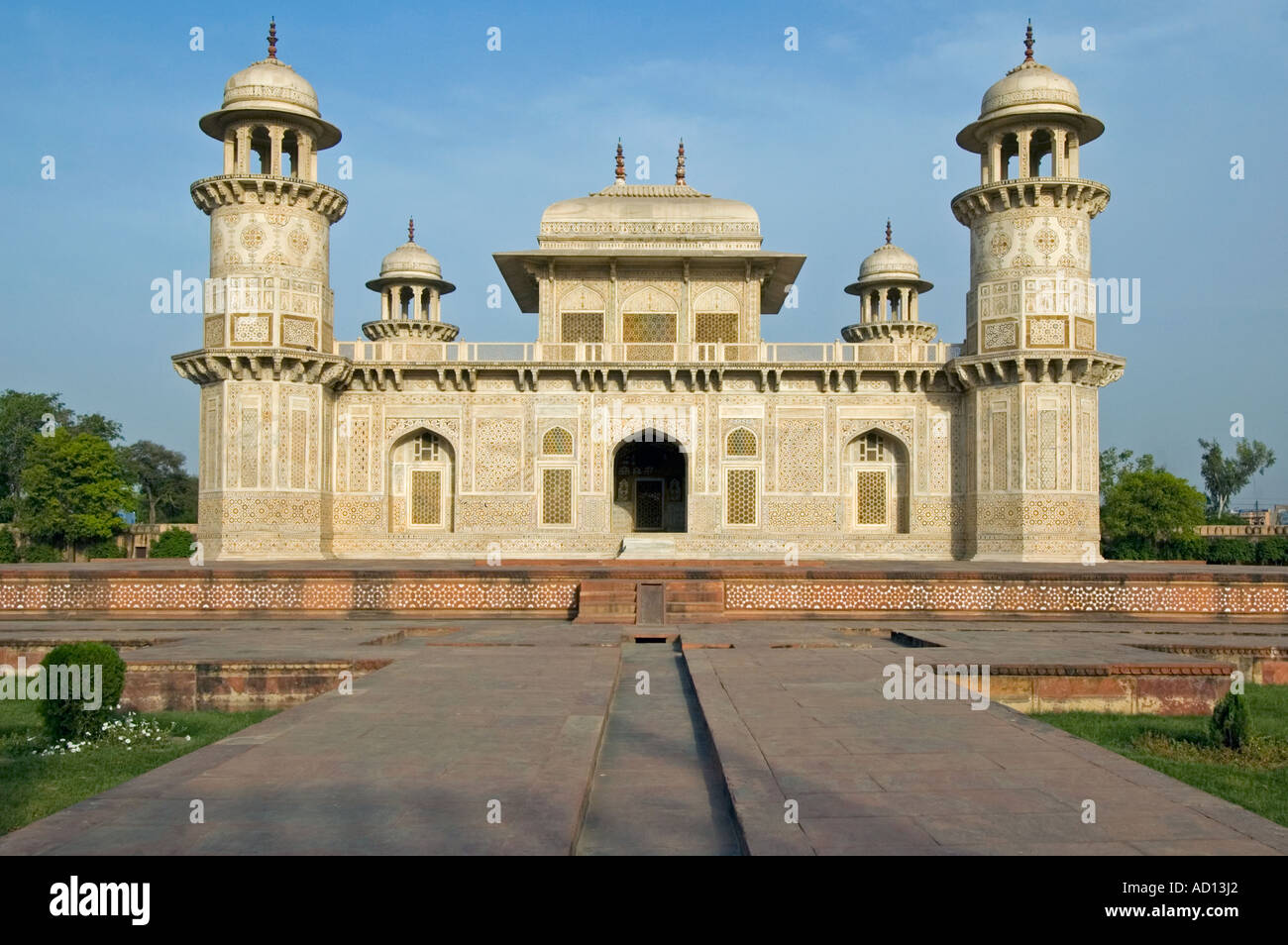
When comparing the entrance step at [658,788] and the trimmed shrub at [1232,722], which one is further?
the trimmed shrub at [1232,722]

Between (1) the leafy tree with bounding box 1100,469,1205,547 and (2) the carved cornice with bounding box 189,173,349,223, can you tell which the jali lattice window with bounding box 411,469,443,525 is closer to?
(2) the carved cornice with bounding box 189,173,349,223

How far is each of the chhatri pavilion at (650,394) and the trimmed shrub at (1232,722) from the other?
1654cm

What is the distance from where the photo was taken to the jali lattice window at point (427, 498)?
25656 mm

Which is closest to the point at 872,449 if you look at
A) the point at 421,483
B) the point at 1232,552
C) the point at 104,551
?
the point at 421,483

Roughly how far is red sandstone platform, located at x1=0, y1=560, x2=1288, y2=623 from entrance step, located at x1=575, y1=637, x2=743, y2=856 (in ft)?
21.7

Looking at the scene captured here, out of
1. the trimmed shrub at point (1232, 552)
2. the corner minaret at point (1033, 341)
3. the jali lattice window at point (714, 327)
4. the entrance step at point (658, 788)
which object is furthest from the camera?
the trimmed shrub at point (1232, 552)

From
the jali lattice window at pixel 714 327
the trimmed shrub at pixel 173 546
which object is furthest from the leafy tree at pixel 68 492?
the jali lattice window at pixel 714 327

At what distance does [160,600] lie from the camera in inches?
590

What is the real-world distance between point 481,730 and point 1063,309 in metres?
20.6

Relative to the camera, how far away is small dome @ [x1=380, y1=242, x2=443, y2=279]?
118ft

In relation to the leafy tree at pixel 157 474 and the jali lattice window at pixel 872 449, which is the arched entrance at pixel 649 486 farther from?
the leafy tree at pixel 157 474

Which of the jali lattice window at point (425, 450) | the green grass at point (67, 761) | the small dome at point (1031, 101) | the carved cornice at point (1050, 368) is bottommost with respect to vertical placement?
the green grass at point (67, 761)
